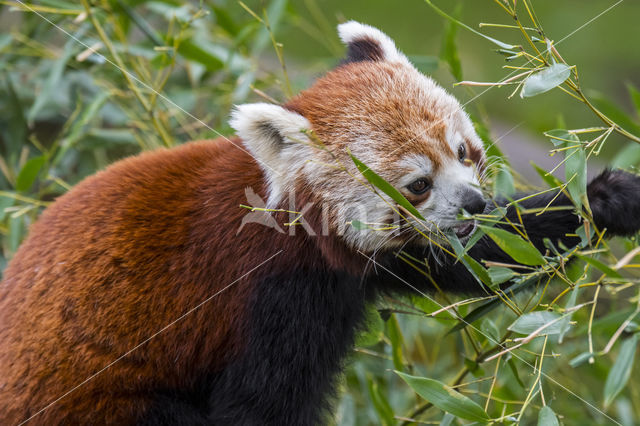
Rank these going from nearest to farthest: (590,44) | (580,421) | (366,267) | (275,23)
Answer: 1. (366,267)
2. (580,421)
3. (275,23)
4. (590,44)

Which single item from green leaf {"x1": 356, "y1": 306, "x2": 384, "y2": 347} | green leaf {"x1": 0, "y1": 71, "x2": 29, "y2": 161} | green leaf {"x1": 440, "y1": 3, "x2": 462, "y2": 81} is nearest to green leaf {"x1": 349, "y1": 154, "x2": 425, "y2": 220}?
green leaf {"x1": 356, "y1": 306, "x2": 384, "y2": 347}

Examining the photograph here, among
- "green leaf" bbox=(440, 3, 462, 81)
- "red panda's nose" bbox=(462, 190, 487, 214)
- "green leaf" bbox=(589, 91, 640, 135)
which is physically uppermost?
"green leaf" bbox=(440, 3, 462, 81)

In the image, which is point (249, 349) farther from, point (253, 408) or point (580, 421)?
point (580, 421)

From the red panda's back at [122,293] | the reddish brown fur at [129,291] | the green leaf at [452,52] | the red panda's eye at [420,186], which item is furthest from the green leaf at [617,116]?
the red panda's back at [122,293]

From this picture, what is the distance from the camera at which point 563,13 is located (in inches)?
260

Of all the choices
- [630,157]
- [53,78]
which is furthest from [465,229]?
[53,78]

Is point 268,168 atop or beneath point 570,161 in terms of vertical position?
beneath

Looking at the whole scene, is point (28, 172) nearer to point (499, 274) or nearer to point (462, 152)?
point (462, 152)

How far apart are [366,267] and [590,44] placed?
539cm

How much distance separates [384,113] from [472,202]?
356 mm

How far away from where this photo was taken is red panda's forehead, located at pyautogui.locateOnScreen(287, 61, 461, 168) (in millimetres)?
1990

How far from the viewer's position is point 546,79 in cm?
163

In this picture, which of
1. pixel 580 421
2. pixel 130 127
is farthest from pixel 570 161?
pixel 130 127

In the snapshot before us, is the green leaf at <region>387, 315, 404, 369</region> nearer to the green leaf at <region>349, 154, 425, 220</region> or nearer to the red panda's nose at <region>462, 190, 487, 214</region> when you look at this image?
the red panda's nose at <region>462, 190, 487, 214</region>
